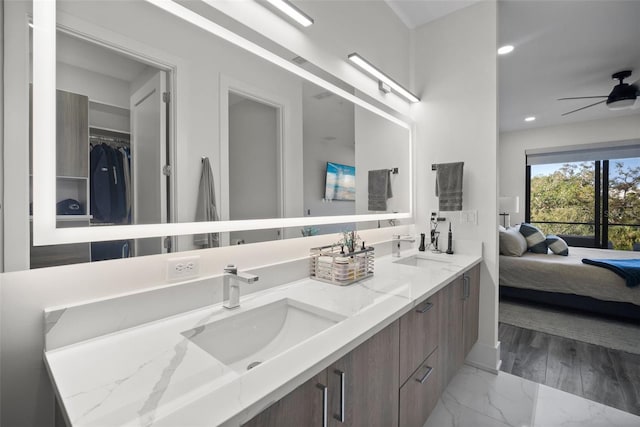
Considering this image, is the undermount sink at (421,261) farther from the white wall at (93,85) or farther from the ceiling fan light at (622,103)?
the ceiling fan light at (622,103)

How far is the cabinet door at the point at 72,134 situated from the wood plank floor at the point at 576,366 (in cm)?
273

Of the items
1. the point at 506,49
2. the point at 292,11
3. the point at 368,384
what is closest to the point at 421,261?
the point at 368,384

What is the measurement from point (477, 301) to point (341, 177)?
1.37 m

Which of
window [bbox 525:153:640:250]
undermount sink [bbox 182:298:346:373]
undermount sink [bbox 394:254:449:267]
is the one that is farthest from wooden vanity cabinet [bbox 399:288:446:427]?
window [bbox 525:153:640:250]

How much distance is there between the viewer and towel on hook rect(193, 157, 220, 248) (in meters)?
1.12

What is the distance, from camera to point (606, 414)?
167 centimetres

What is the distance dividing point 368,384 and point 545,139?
21.1 feet

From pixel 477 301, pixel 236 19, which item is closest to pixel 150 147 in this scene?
pixel 236 19

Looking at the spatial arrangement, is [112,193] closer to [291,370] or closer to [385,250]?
[291,370]

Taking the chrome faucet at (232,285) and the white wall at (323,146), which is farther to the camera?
the white wall at (323,146)

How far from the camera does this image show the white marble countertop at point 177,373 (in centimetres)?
53

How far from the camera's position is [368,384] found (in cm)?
94

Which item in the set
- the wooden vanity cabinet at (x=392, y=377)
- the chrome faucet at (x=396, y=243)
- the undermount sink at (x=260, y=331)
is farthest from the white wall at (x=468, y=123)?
the undermount sink at (x=260, y=331)

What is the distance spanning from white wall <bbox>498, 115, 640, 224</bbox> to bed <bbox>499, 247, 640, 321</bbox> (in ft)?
7.71
